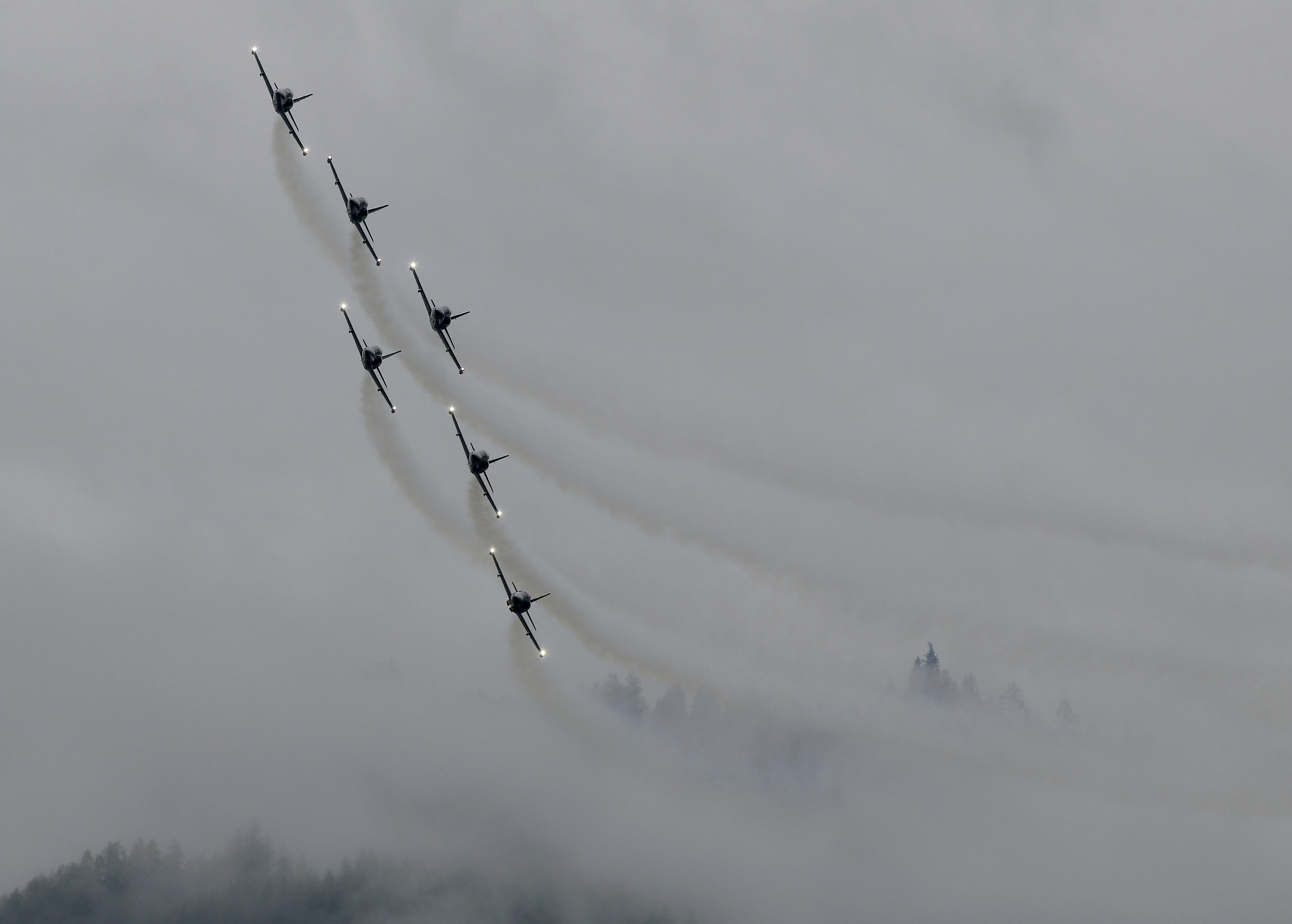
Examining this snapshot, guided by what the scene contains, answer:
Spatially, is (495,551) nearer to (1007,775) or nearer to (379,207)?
(379,207)

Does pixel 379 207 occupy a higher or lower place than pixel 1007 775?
higher

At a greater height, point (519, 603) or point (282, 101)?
point (282, 101)

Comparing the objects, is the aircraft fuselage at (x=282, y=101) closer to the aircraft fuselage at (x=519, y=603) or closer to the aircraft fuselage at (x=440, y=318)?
the aircraft fuselage at (x=440, y=318)

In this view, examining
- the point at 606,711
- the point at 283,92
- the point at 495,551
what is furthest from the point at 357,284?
the point at 606,711

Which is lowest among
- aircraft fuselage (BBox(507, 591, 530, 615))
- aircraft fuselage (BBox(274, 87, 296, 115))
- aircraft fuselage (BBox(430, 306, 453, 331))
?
aircraft fuselage (BBox(507, 591, 530, 615))

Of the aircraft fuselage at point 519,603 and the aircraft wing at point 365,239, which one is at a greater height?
the aircraft wing at point 365,239

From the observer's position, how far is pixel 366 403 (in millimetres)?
110062

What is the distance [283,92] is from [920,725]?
75442 mm

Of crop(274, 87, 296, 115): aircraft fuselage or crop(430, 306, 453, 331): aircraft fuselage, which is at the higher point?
crop(274, 87, 296, 115): aircraft fuselage

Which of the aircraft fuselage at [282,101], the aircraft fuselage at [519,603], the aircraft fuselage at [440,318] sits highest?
the aircraft fuselage at [282,101]

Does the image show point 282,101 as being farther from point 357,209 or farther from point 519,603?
point 519,603

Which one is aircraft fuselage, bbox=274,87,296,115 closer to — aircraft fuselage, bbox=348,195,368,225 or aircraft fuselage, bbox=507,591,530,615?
aircraft fuselage, bbox=348,195,368,225

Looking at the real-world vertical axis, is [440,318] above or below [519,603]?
above

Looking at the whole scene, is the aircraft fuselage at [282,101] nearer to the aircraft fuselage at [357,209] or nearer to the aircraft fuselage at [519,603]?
the aircraft fuselage at [357,209]
